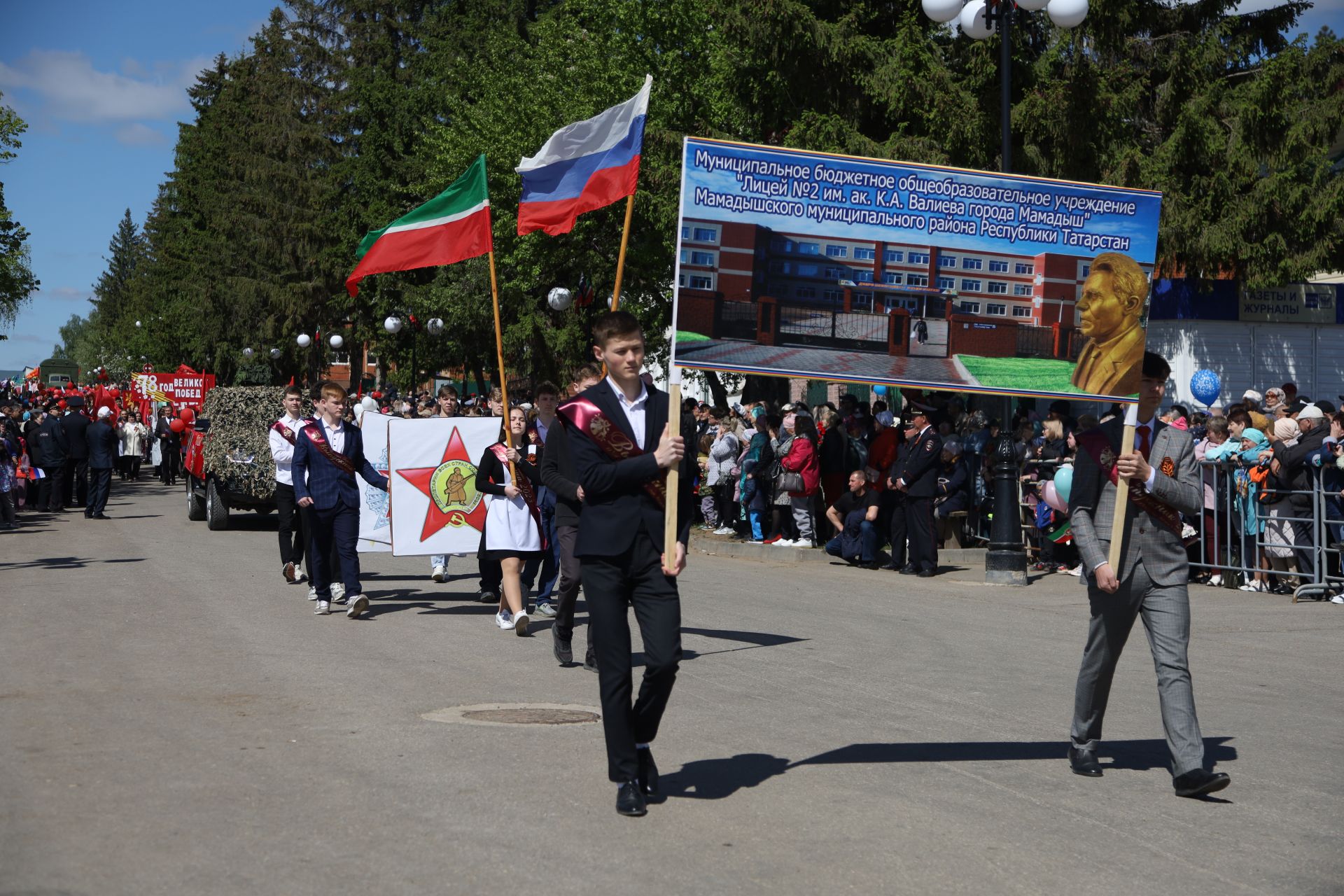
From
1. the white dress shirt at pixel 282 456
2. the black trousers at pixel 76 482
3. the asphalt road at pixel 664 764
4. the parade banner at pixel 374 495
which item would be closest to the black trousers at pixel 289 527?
the white dress shirt at pixel 282 456

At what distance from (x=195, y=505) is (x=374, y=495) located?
33.5ft

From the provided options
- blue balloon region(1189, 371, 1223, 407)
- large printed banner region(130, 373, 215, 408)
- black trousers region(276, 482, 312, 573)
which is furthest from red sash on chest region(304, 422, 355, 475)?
→ large printed banner region(130, 373, 215, 408)

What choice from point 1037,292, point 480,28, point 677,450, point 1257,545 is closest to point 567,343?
point 480,28

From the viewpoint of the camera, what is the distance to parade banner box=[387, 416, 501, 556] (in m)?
→ 13.0

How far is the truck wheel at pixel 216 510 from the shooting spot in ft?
70.9

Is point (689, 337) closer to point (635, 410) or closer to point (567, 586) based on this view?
point (635, 410)

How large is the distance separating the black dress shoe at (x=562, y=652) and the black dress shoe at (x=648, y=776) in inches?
144

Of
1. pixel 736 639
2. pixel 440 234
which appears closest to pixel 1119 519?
pixel 736 639

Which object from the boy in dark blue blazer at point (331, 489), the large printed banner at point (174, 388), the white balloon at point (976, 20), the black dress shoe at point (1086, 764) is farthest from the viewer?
the large printed banner at point (174, 388)

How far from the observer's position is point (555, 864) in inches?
198

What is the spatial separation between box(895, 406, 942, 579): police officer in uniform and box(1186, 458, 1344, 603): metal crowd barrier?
2.84 metres

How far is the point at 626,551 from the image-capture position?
595 cm

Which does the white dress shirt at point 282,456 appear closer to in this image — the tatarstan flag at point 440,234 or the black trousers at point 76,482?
the tatarstan flag at point 440,234

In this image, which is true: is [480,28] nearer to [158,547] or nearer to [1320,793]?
[158,547]
